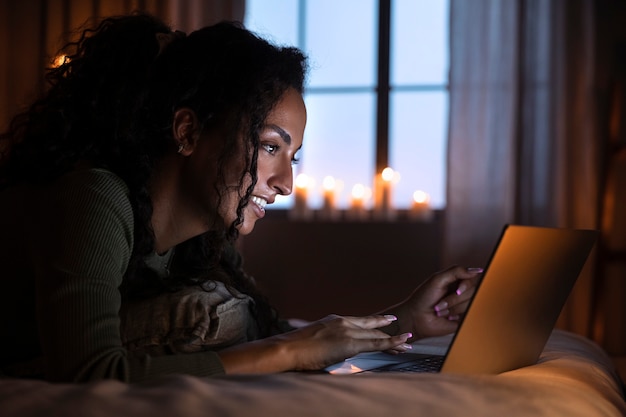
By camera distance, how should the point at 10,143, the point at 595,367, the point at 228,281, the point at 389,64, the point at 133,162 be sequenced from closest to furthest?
the point at 595,367, the point at 133,162, the point at 10,143, the point at 228,281, the point at 389,64

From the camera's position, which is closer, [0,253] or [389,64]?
[0,253]

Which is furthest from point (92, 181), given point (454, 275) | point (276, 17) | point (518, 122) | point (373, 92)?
point (276, 17)

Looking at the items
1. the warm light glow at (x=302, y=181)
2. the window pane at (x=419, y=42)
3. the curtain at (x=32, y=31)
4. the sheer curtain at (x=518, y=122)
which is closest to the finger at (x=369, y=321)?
the sheer curtain at (x=518, y=122)

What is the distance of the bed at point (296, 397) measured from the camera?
2.23 ft

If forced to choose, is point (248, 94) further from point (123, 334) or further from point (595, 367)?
point (595, 367)

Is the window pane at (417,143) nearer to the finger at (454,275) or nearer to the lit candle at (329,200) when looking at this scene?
the lit candle at (329,200)

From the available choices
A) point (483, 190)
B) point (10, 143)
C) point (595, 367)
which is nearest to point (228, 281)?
point (10, 143)

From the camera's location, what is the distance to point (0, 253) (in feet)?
4.19

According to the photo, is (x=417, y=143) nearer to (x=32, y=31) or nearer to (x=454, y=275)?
(x=32, y=31)

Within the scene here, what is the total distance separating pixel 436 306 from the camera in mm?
1581

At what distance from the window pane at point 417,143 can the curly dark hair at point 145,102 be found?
246 centimetres

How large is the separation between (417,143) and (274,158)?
8.33ft

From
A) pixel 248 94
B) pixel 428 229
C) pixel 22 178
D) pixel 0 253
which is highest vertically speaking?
pixel 248 94

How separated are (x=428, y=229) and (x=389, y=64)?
84 cm
